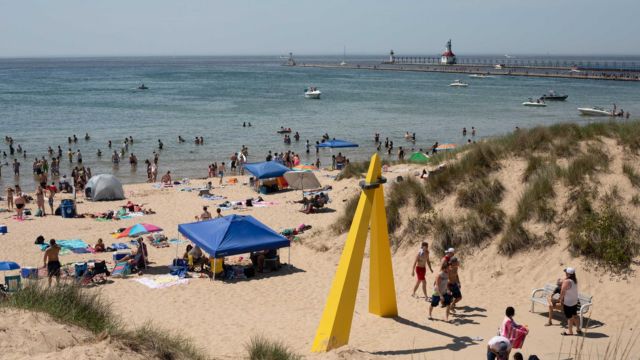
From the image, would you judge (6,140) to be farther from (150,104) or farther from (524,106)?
(524,106)

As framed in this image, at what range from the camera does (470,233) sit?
13438 millimetres

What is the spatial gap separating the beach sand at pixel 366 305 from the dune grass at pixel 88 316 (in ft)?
6.82

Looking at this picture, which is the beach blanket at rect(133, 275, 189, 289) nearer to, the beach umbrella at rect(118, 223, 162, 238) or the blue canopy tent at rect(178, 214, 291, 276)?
the blue canopy tent at rect(178, 214, 291, 276)

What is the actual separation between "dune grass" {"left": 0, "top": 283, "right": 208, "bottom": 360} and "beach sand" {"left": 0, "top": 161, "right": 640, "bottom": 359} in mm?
2079

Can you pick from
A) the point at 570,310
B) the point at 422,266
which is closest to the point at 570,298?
the point at 570,310

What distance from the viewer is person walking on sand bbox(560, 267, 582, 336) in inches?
390

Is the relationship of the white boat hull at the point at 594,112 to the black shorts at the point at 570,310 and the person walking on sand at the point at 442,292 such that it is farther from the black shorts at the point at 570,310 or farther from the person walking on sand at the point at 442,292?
the black shorts at the point at 570,310

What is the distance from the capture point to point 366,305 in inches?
465

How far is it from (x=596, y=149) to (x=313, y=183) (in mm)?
11946

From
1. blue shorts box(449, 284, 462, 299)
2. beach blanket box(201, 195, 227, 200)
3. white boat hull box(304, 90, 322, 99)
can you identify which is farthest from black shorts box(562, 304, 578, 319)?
white boat hull box(304, 90, 322, 99)

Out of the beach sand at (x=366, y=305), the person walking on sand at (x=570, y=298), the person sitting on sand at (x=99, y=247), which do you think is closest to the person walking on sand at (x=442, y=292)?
the beach sand at (x=366, y=305)

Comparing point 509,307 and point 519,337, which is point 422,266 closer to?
point 509,307

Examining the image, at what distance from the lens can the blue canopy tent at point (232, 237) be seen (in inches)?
534

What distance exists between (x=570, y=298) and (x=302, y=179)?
14.9m
